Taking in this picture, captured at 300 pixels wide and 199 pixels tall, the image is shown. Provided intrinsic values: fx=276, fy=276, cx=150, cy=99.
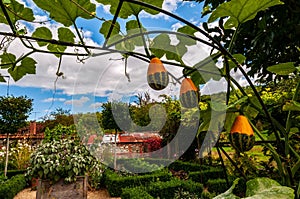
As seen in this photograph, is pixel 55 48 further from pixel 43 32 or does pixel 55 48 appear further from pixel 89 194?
pixel 89 194

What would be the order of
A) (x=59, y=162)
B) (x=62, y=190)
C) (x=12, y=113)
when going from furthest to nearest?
(x=12, y=113) → (x=59, y=162) → (x=62, y=190)

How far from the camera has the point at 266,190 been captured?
292mm

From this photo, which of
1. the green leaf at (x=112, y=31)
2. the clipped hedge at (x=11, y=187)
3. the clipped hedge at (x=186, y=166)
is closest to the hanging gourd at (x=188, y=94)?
the green leaf at (x=112, y=31)

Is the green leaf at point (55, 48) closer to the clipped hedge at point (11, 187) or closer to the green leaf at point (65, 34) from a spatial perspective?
the green leaf at point (65, 34)

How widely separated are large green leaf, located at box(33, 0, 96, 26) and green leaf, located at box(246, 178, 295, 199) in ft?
1.07

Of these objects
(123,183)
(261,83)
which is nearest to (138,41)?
(261,83)

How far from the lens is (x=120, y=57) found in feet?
1.67

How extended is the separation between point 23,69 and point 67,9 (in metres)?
0.22

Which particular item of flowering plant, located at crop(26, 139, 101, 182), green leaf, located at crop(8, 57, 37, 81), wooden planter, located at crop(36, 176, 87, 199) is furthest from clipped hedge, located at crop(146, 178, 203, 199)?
green leaf, located at crop(8, 57, 37, 81)

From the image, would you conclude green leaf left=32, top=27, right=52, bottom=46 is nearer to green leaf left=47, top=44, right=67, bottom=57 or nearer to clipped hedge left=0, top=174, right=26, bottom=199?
green leaf left=47, top=44, right=67, bottom=57

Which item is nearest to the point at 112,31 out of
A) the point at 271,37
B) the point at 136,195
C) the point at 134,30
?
the point at 134,30

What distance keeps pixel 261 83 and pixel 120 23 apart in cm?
348

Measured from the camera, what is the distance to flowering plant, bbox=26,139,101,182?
4891mm

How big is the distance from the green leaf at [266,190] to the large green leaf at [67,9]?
327 mm
